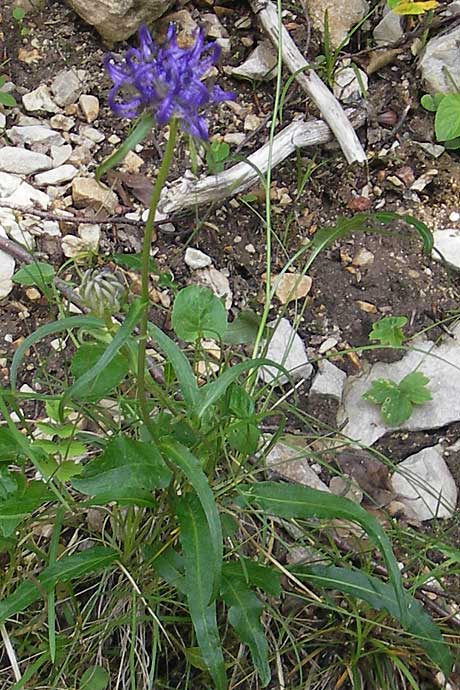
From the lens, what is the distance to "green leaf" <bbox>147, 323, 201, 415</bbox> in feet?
3.61

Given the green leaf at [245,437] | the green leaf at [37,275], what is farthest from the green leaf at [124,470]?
the green leaf at [37,275]

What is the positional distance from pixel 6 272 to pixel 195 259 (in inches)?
14.8

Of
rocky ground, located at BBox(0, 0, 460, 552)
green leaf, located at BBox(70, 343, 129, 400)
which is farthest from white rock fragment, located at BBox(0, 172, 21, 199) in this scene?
green leaf, located at BBox(70, 343, 129, 400)

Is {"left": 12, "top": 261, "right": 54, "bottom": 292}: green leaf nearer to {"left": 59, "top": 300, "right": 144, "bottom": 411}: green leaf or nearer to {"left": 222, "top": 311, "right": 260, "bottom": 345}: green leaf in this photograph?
{"left": 222, "top": 311, "right": 260, "bottom": 345}: green leaf

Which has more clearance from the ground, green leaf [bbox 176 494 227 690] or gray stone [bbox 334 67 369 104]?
green leaf [bbox 176 494 227 690]

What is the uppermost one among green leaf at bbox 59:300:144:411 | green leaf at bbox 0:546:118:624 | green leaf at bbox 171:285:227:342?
green leaf at bbox 59:300:144:411

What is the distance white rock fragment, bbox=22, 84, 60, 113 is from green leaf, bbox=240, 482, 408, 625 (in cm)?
114

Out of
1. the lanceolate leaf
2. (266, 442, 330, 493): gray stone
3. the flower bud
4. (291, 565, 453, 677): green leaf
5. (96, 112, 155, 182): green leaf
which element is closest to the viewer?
(96, 112, 155, 182): green leaf

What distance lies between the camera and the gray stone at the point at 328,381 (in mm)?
1712

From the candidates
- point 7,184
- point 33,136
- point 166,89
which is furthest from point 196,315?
point 33,136

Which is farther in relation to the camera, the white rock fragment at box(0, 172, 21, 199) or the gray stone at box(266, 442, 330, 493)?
the white rock fragment at box(0, 172, 21, 199)

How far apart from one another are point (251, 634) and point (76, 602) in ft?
0.88

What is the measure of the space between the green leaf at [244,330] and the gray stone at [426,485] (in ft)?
1.19

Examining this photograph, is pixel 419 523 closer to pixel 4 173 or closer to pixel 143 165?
pixel 143 165
